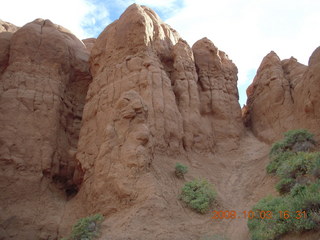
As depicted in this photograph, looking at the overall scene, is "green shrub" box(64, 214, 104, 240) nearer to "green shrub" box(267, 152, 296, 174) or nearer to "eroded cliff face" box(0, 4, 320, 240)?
"eroded cliff face" box(0, 4, 320, 240)

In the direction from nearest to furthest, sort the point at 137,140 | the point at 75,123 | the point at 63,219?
→ the point at 137,140
the point at 63,219
the point at 75,123

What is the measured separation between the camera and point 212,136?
16.9m

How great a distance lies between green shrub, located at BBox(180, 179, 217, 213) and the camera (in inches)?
454

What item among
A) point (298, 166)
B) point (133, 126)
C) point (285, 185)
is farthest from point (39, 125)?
point (298, 166)

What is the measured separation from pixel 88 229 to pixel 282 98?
37.5 ft

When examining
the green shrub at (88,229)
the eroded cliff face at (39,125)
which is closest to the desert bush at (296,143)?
the green shrub at (88,229)

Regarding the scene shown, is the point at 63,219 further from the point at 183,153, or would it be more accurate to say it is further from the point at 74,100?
the point at 74,100

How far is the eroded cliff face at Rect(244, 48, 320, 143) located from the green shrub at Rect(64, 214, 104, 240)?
8.98m

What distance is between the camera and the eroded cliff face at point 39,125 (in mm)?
14406

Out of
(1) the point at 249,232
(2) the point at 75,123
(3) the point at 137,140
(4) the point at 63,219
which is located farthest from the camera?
(2) the point at 75,123

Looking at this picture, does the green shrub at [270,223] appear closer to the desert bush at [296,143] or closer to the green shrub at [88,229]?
the desert bush at [296,143]

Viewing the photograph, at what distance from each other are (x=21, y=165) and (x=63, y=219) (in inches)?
122

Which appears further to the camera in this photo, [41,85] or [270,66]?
[270,66]

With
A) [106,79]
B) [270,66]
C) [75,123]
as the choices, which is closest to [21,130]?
[75,123]
